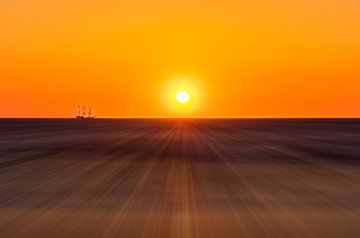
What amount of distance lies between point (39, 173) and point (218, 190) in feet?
19.7

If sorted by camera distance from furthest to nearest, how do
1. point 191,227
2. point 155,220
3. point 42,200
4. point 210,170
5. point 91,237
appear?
point 210,170 < point 42,200 < point 155,220 < point 191,227 < point 91,237

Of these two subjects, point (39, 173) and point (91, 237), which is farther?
point (39, 173)

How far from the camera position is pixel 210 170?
1528 centimetres

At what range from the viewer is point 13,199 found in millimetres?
9750

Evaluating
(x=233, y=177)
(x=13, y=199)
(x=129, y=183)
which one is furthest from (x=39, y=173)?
(x=233, y=177)

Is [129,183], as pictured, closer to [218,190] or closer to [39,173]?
[218,190]

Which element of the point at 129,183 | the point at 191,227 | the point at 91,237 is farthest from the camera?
the point at 129,183

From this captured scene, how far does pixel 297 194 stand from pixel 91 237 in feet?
18.1

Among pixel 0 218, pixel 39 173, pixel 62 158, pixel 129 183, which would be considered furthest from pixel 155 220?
pixel 62 158

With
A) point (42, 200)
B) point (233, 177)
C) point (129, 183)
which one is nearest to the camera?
point (42, 200)

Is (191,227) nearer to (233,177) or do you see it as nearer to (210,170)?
(233,177)

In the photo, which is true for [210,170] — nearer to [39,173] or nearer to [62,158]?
[39,173]

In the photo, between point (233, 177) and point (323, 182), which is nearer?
point (323, 182)

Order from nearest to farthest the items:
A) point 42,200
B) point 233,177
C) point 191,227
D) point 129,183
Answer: point 191,227 < point 42,200 < point 129,183 < point 233,177
